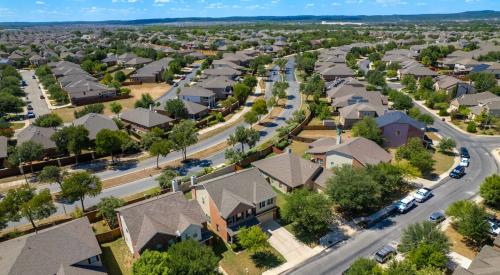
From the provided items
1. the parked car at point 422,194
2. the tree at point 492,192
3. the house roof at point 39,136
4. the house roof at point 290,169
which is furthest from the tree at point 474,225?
the house roof at point 39,136

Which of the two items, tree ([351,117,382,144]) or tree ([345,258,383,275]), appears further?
tree ([351,117,382,144])

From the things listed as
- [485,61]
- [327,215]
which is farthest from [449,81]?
[327,215]

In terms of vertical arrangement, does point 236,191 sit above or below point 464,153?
above

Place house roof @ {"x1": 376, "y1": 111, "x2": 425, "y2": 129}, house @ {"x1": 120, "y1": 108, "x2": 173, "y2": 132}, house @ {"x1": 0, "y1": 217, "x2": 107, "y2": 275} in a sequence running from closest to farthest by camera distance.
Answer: house @ {"x1": 0, "y1": 217, "x2": 107, "y2": 275} < house roof @ {"x1": 376, "y1": 111, "x2": 425, "y2": 129} < house @ {"x1": 120, "y1": 108, "x2": 173, "y2": 132}

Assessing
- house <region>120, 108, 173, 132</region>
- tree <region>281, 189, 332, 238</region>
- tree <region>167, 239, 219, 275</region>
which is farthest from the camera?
house <region>120, 108, 173, 132</region>

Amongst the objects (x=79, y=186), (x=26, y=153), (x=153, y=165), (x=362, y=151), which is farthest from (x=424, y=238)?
(x=26, y=153)

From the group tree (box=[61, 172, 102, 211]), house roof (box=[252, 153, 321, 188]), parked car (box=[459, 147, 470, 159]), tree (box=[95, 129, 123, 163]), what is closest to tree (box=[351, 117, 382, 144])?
parked car (box=[459, 147, 470, 159])

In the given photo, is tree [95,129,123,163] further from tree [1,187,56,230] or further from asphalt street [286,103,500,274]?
asphalt street [286,103,500,274]

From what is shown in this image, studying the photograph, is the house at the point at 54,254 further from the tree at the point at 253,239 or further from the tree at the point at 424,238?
the tree at the point at 424,238

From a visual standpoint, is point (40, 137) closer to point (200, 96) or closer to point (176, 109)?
point (176, 109)
